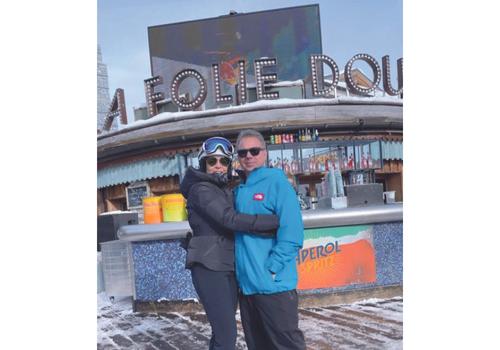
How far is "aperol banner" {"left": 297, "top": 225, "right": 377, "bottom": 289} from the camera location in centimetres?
363

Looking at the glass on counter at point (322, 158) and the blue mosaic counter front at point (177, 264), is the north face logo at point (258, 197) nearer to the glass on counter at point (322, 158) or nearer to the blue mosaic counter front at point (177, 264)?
the blue mosaic counter front at point (177, 264)

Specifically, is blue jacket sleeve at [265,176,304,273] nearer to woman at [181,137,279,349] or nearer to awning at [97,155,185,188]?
woman at [181,137,279,349]

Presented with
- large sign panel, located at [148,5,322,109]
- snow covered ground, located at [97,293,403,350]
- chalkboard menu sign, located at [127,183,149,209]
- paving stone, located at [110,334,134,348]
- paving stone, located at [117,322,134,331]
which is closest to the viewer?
snow covered ground, located at [97,293,403,350]

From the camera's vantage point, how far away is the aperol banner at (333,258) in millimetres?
3635

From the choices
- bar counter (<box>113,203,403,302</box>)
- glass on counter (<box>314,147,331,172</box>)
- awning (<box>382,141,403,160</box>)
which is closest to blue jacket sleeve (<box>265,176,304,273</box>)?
bar counter (<box>113,203,403,302</box>)

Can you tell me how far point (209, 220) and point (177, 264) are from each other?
209cm

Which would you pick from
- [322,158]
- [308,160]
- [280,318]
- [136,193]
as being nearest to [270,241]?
[280,318]

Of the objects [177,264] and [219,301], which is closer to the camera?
[219,301]

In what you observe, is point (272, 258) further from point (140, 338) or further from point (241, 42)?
point (241, 42)

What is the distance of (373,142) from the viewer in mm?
7488

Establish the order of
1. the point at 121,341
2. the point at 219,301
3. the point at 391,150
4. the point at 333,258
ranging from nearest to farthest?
the point at 219,301, the point at 121,341, the point at 333,258, the point at 391,150

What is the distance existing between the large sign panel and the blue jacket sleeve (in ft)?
22.0

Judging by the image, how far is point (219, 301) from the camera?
183cm
